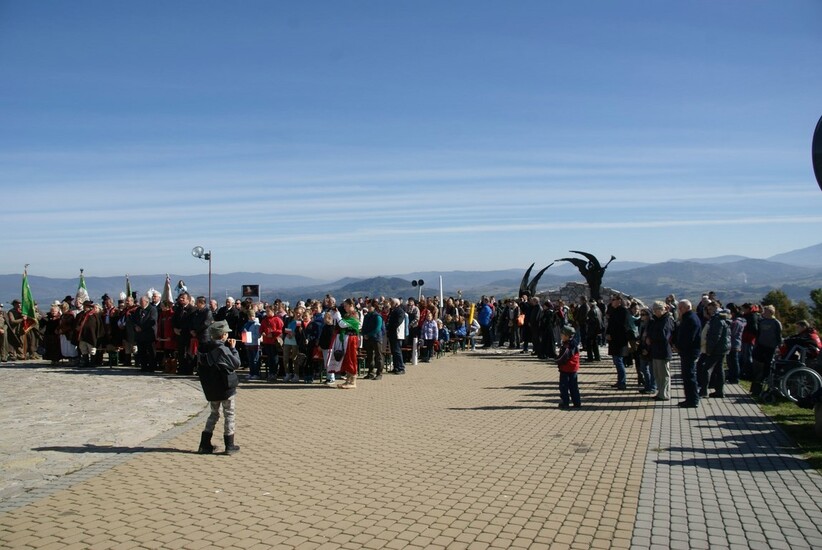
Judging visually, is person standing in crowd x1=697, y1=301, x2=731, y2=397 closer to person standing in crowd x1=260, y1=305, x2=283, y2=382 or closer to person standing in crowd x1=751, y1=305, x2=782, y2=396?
person standing in crowd x1=751, y1=305, x2=782, y2=396

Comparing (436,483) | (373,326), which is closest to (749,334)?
(373,326)

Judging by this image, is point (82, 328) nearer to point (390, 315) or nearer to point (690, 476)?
point (390, 315)

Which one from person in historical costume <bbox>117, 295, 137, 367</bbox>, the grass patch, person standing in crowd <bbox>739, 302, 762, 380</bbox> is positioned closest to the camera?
the grass patch

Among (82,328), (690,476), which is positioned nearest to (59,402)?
(82,328)

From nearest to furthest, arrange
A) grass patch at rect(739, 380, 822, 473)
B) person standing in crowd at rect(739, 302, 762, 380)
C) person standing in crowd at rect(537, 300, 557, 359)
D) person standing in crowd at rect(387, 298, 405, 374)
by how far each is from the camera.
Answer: grass patch at rect(739, 380, 822, 473), person standing in crowd at rect(739, 302, 762, 380), person standing in crowd at rect(387, 298, 405, 374), person standing in crowd at rect(537, 300, 557, 359)

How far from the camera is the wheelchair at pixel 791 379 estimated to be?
1053 centimetres

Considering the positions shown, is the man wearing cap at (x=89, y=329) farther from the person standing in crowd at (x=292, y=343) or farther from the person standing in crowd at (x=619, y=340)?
the person standing in crowd at (x=619, y=340)

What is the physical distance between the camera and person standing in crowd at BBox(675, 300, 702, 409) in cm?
1145

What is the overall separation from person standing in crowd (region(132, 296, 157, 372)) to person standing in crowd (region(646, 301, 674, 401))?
1128 cm

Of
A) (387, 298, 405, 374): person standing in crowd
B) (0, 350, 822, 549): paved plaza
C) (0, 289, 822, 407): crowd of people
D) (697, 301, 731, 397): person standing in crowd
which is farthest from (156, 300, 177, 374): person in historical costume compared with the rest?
(697, 301, 731, 397): person standing in crowd

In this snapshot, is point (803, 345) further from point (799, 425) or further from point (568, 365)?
point (568, 365)

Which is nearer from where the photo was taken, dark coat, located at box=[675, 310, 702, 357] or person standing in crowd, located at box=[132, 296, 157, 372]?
dark coat, located at box=[675, 310, 702, 357]

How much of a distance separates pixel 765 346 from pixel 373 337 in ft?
25.6

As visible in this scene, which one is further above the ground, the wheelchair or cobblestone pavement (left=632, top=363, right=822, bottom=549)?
the wheelchair
